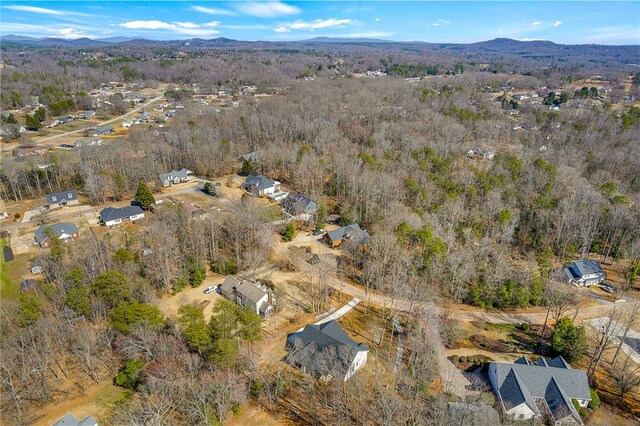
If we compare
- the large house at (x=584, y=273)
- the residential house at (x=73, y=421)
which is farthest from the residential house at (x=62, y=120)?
the large house at (x=584, y=273)

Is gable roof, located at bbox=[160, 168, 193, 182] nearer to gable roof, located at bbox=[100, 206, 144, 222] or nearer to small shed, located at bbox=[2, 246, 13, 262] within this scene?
gable roof, located at bbox=[100, 206, 144, 222]

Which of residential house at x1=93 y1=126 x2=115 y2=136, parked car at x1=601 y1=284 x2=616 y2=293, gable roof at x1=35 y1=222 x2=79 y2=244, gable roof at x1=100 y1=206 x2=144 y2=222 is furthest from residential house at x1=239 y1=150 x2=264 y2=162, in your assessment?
parked car at x1=601 y1=284 x2=616 y2=293

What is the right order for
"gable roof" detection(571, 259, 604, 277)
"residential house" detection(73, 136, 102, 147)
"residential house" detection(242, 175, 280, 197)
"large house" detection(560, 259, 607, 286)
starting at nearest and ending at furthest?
"large house" detection(560, 259, 607, 286) → "gable roof" detection(571, 259, 604, 277) → "residential house" detection(242, 175, 280, 197) → "residential house" detection(73, 136, 102, 147)

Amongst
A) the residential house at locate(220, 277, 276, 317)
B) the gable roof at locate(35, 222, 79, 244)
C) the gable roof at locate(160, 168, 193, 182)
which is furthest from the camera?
the gable roof at locate(160, 168, 193, 182)

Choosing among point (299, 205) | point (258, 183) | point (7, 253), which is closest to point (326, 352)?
point (299, 205)

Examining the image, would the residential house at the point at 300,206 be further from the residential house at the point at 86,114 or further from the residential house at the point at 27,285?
the residential house at the point at 86,114

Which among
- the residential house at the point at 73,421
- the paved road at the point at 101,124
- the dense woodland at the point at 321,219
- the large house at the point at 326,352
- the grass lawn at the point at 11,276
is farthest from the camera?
the paved road at the point at 101,124

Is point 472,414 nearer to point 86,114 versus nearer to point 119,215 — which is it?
point 119,215
